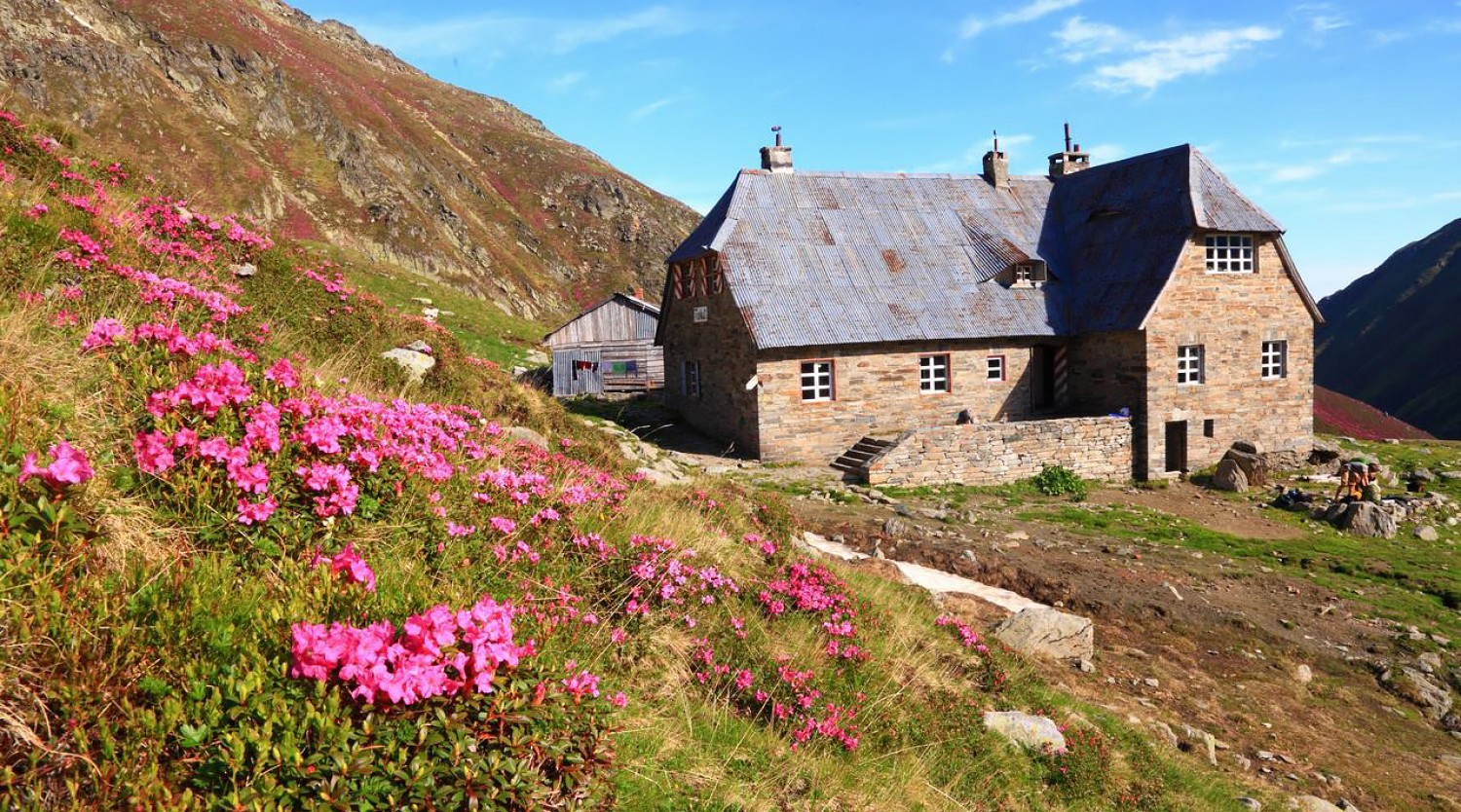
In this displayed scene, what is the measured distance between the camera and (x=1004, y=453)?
71.6 ft

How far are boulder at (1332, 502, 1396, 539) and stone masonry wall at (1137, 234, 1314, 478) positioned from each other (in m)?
5.10

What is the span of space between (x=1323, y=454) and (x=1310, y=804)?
72.0 feet

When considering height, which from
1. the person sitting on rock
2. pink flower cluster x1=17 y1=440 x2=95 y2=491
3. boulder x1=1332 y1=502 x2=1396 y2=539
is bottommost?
boulder x1=1332 y1=502 x2=1396 y2=539

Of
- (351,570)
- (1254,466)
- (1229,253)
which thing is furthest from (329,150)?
(351,570)

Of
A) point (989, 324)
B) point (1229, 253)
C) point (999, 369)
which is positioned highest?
point (1229, 253)

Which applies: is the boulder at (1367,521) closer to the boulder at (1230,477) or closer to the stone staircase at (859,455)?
the boulder at (1230,477)

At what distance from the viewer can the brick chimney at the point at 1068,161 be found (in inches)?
1187

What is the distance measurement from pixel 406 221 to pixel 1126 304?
45.0m


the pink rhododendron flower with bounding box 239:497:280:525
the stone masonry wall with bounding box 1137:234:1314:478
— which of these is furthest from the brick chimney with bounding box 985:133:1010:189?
the pink rhododendron flower with bounding box 239:497:280:525

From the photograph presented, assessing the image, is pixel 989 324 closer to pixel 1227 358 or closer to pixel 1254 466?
pixel 1227 358

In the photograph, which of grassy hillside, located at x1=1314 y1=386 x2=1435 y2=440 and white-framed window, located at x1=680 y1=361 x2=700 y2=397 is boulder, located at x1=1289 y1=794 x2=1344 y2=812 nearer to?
white-framed window, located at x1=680 y1=361 x2=700 y2=397

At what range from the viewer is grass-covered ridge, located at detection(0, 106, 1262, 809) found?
3.22 meters

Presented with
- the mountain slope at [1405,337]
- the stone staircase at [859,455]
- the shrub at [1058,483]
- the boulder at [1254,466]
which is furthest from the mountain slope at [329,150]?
the mountain slope at [1405,337]

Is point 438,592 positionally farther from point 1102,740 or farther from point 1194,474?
point 1194,474
